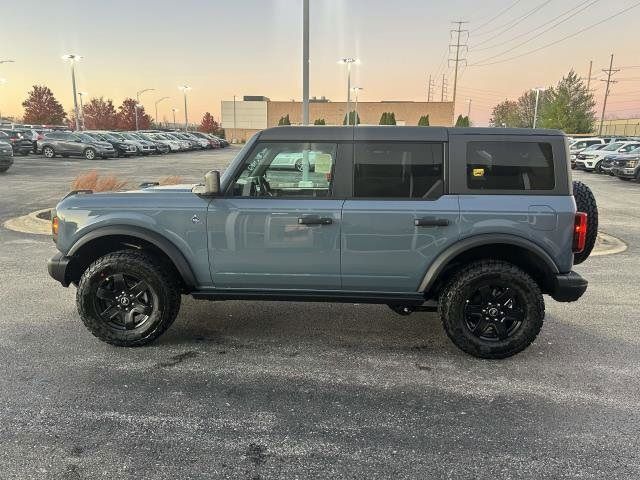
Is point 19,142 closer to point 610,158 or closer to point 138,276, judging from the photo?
point 138,276

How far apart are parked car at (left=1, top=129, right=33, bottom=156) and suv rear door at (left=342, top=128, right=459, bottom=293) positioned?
31.6 m

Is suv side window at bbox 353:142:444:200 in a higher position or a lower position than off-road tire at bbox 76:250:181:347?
higher

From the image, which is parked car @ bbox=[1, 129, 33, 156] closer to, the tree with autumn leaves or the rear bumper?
the rear bumper

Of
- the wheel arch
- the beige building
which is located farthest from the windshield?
the beige building

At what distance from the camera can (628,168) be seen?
2011cm

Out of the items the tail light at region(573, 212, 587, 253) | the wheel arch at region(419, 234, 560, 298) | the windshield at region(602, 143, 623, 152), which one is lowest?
the wheel arch at region(419, 234, 560, 298)

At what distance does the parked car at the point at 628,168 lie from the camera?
19886mm

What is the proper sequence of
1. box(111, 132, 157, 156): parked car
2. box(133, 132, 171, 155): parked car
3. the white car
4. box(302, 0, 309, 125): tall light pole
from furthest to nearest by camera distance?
box(133, 132, 171, 155): parked car
box(111, 132, 157, 156): parked car
the white car
box(302, 0, 309, 125): tall light pole

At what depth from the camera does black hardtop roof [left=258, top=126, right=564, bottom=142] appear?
3.85 m

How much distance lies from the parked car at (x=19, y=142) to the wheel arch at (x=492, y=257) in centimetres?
3205

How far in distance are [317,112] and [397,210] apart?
296ft

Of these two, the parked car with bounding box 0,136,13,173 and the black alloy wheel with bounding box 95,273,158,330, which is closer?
the black alloy wheel with bounding box 95,273,158,330

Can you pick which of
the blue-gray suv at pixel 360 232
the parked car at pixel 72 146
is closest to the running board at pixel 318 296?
the blue-gray suv at pixel 360 232

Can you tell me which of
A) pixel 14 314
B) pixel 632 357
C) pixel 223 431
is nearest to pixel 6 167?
pixel 14 314
